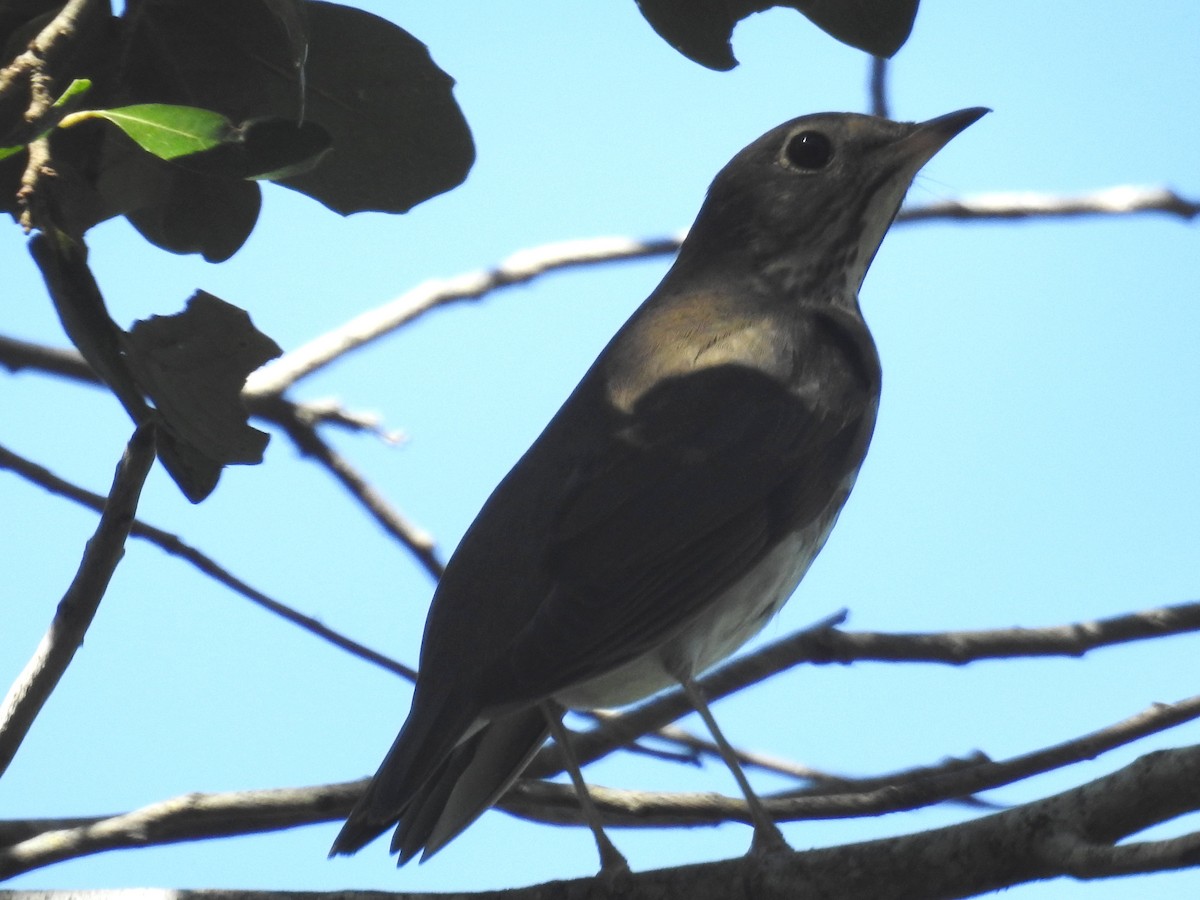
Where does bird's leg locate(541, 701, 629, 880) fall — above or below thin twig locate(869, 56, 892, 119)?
below

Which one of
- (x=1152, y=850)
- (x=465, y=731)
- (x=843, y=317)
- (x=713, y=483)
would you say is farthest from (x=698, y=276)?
(x=1152, y=850)

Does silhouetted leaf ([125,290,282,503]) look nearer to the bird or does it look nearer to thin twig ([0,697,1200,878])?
thin twig ([0,697,1200,878])

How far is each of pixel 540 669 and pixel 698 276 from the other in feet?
8.09

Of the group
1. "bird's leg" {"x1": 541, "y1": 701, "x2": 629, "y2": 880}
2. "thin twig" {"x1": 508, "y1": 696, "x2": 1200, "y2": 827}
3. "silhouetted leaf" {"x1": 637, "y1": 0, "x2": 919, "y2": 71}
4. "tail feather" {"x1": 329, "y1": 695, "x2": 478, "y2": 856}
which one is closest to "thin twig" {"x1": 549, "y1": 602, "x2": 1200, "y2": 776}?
"thin twig" {"x1": 508, "y1": 696, "x2": 1200, "y2": 827}

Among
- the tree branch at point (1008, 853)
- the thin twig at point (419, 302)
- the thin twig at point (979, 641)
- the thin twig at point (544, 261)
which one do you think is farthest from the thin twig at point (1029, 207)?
the tree branch at point (1008, 853)

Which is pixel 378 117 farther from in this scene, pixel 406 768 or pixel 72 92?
pixel 406 768

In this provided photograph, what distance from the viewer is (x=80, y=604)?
10.4ft

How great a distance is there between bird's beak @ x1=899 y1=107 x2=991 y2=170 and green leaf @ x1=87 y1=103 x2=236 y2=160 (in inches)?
131

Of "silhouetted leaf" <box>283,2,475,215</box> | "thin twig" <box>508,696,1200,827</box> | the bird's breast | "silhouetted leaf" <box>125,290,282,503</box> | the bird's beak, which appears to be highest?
the bird's beak

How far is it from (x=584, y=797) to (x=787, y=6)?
2223 mm

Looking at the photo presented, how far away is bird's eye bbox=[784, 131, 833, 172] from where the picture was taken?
6.04 meters

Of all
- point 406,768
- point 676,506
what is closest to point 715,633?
point 676,506

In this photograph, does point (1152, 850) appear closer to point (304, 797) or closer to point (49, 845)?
point (304, 797)

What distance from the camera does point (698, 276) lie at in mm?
6156
